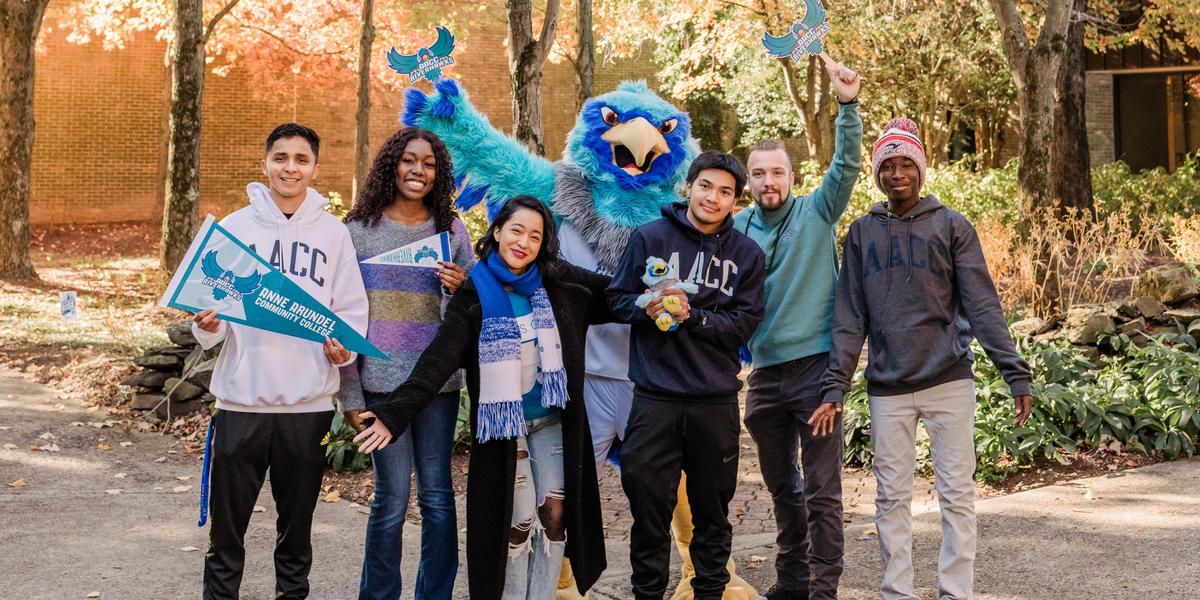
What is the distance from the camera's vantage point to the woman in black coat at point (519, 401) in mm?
3836

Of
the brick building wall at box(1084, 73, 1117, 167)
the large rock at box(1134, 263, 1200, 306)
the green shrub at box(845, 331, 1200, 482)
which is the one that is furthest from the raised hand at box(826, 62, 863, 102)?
the brick building wall at box(1084, 73, 1117, 167)

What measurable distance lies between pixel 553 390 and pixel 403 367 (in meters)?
0.53

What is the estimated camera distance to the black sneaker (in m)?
4.35

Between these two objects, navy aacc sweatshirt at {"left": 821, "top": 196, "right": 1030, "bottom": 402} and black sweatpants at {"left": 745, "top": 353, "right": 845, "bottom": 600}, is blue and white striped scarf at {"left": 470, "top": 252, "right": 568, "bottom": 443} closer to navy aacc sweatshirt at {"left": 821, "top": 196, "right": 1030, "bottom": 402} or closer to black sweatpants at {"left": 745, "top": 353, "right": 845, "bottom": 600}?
black sweatpants at {"left": 745, "top": 353, "right": 845, "bottom": 600}

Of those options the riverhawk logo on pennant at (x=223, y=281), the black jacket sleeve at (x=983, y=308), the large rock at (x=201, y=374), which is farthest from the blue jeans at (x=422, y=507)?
the large rock at (x=201, y=374)

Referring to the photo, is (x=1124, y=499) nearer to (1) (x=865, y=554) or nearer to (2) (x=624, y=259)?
(1) (x=865, y=554)

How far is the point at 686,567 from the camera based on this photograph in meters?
4.46

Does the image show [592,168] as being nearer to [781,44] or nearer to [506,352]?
[781,44]

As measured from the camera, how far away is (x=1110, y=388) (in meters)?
6.73

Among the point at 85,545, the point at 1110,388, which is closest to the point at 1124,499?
the point at 1110,388

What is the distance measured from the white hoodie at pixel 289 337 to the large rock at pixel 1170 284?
6.17m

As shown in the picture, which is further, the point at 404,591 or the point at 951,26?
the point at 951,26

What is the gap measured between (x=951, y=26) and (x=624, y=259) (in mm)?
16291

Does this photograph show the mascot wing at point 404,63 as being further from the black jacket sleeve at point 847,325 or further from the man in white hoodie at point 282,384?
the black jacket sleeve at point 847,325
